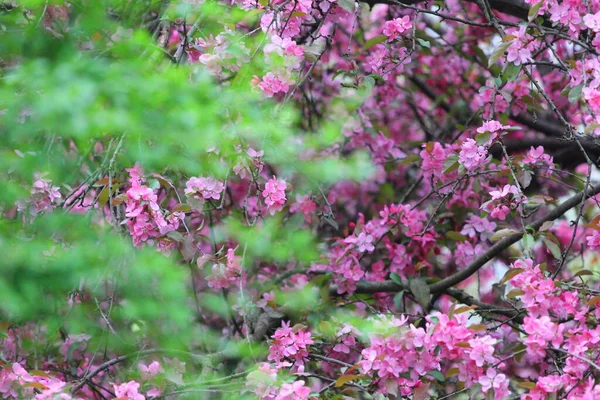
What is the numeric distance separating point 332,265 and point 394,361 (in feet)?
2.44

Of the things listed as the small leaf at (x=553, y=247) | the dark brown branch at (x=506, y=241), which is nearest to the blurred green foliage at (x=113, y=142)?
the dark brown branch at (x=506, y=241)

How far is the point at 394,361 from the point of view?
168 centimetres

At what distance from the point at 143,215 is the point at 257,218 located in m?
0.29

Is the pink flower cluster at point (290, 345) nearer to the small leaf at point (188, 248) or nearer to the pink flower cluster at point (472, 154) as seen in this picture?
the small leaf at point (188, 248)

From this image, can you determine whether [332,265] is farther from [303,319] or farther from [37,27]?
[37,27]

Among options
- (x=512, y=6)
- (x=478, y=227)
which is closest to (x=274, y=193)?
(x=478, y=227)

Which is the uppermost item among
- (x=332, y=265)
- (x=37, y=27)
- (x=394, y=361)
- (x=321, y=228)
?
(x=37, y=27)

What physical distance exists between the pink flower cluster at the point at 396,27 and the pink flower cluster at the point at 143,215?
678mm

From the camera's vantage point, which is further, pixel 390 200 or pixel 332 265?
pixel 390 200

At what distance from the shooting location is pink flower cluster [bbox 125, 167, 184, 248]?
1.76 metres

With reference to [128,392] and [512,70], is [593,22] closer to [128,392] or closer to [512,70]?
[512,70]

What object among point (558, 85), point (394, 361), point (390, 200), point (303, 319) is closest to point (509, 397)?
point (394, 361)

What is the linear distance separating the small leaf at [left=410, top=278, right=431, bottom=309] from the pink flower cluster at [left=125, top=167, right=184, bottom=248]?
74 cm

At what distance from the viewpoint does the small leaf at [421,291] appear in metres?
2.24
